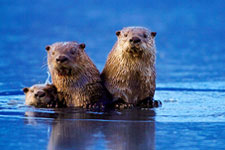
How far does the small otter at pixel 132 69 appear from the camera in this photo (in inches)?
Result: 283

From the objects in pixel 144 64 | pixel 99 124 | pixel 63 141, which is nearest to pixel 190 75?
pixel 144 64

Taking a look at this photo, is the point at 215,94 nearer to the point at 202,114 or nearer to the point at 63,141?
the point at 202,114

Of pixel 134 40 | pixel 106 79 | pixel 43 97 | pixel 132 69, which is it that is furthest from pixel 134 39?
pixel 43 97

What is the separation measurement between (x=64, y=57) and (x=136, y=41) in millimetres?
893

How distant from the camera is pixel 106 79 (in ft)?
24.7

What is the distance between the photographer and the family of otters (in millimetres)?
7180

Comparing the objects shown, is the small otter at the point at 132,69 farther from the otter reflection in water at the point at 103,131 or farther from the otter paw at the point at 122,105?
the otter reflection in water at the point at 103,131

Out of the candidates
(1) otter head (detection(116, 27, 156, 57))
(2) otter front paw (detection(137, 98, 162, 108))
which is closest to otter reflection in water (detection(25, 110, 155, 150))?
(2) otter front paw (detection(137, 98, 162, 108))

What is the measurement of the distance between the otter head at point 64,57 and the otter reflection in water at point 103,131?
73 cm

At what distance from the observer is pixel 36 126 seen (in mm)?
5645

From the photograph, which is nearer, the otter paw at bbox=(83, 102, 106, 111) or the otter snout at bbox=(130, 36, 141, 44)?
the otter snout at bbox=(130, 36, 141, 44)

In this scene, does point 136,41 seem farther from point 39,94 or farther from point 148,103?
point 39,94

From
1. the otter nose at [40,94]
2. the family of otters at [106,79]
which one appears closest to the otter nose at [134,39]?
the family of otters at [106,79]

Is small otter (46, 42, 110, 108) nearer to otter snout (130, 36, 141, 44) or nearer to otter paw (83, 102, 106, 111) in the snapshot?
otter paw (83, 102, 106, 111)
